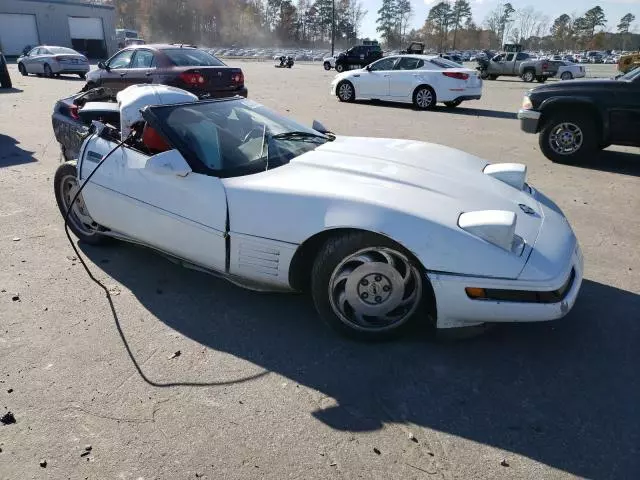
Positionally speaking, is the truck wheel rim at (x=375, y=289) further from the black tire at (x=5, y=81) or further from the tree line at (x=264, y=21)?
the tree line at (x=264, y=21)

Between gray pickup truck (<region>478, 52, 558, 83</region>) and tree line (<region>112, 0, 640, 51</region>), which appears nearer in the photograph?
gray pickup truck (<region>478, 52, 558, 83</region>)

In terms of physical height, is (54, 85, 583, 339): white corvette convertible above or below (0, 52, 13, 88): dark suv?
above

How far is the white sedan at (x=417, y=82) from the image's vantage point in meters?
13.1

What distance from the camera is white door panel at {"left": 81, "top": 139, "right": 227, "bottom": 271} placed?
3.01 m

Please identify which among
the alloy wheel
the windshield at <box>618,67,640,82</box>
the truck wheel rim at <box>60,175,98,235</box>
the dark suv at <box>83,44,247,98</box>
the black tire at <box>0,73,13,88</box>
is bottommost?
the black tire at <box>0,73,13,88</box>

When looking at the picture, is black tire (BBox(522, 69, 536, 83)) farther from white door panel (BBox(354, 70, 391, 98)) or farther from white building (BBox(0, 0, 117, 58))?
white building (BBox(0, 0, 117, 58))

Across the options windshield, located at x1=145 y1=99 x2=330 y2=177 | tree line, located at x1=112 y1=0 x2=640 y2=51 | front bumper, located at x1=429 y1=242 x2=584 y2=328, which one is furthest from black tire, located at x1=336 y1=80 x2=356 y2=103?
tree line, located at x1=112 y1=0 x2=640 y2=51

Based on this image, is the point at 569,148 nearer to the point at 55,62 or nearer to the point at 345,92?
the point at 345,92

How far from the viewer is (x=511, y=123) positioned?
37.3 ft

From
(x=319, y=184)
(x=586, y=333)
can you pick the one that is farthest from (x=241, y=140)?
(x=586, y=333)

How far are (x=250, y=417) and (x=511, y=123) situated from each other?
10822 mm

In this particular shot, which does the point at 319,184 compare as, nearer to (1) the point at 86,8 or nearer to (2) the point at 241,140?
(2) the point at 241,140

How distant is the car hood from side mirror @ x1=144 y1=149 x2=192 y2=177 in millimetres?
302

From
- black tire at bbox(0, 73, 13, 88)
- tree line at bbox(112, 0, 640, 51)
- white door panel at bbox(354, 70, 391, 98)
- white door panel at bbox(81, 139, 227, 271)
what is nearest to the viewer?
white door panel at bbox(81, 139, 227, 271)
